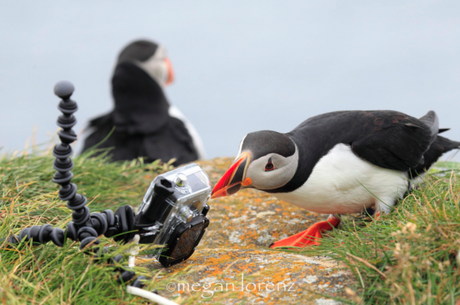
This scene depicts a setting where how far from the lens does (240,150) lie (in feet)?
9.67

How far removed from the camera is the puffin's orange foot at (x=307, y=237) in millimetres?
3194

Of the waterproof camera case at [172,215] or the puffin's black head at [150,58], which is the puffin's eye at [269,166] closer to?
the waterproof camera case at [172,215]

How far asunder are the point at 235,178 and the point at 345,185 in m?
0.86

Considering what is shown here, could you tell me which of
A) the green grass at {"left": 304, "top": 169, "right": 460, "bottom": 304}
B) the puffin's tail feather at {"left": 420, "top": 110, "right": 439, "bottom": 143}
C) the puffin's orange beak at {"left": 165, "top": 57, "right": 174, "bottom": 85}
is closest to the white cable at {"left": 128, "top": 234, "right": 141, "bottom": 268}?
the green grass at {"left": 304, "top": 169, "right": 460, "bottom": 304}

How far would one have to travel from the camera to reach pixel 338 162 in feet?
10.4

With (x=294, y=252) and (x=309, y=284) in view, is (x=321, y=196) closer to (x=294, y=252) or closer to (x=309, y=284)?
(x=294, y=252)

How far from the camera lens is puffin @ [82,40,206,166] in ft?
23.7

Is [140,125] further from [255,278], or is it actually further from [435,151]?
[255,278]

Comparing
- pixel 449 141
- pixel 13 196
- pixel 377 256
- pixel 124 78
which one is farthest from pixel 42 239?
pixel 124 78

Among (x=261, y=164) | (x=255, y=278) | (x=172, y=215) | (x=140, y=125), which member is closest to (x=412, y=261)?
(x=255, y=278)

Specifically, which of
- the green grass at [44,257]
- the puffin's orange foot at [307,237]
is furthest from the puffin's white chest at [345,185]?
the green grass at [44,257]

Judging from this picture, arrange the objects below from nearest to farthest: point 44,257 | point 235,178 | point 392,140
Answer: point 44,257, point 235,178, point 392,140

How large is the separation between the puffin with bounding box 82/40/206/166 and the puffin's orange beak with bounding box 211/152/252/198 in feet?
13.3

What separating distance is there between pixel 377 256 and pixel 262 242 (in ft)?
4.77
